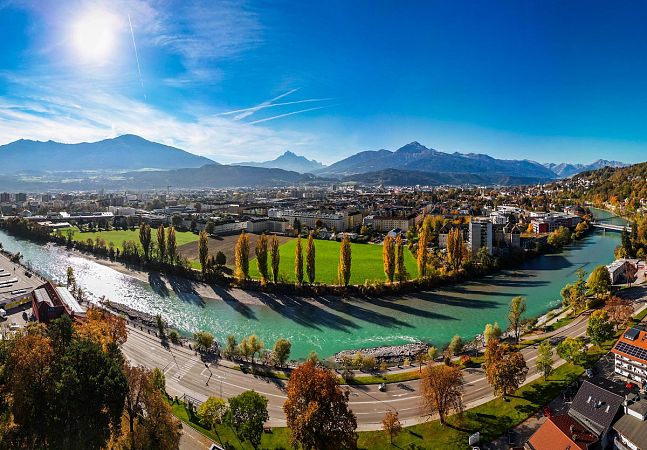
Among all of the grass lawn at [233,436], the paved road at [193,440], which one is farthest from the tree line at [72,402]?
the grass lawn at [233,436]

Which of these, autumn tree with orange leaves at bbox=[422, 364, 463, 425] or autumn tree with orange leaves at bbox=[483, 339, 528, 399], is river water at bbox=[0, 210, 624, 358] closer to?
autumn tree with orange leaves at bbox=[483, 339, 528, 399]

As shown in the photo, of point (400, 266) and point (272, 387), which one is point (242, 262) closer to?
point (400, 266)

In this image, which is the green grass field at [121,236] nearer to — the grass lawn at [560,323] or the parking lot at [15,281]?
the parking lot at [15,281]

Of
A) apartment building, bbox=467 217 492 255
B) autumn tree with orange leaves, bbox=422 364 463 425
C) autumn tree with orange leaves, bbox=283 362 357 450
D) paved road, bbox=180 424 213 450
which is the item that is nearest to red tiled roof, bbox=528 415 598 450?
autumn tree with orange leaves, bbox=422 364 463 425

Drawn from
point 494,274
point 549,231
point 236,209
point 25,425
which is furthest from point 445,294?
point 236,209

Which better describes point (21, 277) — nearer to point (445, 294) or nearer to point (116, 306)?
point (116, 306)
